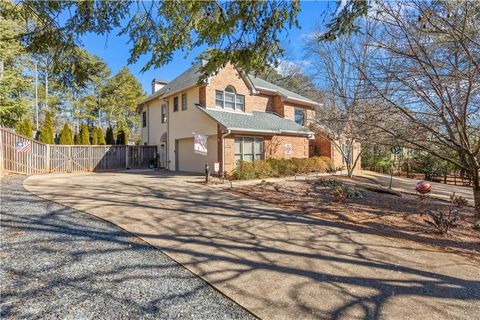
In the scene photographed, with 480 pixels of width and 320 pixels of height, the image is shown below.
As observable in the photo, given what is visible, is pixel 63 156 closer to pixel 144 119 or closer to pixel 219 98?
pixel 144 119

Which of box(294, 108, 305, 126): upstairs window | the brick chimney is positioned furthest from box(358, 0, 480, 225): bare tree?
the brick chimney

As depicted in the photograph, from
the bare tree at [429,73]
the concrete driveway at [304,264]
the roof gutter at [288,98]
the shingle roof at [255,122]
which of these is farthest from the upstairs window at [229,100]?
the bare tree at [429,73]

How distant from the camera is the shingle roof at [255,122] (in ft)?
49.0

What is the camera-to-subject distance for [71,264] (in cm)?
381

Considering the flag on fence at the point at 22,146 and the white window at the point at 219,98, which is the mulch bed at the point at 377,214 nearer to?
the white window at the point at 219,98

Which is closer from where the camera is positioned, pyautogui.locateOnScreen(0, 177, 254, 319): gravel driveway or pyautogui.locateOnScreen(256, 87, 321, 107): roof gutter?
pyautogui.locateOnScreen(0, 177, 254, 319): gravel driveway

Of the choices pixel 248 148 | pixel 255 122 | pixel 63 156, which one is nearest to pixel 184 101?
pixel 255 122

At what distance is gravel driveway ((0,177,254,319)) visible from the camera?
2830mm

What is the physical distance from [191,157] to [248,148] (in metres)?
3.92

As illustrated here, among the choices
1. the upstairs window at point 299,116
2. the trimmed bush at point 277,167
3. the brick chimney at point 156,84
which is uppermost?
the brick chimney at point 156,84

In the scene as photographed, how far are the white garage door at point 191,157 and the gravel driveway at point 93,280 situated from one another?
10791 millimetres

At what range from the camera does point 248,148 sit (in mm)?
16406

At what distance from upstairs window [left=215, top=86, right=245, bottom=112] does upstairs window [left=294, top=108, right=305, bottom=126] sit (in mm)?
5915

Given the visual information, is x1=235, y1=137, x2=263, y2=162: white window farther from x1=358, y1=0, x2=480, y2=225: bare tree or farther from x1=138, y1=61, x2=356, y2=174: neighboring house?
x1=358, y1=0, x2=480, y2=225: bare tree
